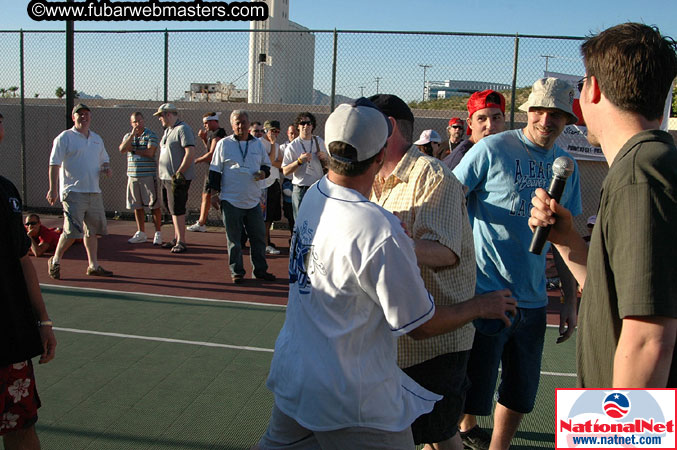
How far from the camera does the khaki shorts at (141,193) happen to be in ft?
34.2

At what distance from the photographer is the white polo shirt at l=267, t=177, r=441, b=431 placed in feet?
6.70

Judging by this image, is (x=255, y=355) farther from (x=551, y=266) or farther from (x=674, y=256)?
(x=551, y=266)

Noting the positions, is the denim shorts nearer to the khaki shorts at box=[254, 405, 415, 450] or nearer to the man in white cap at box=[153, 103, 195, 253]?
the khaki shorts at box=[254, 405, 415, 450]

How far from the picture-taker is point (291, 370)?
2.20m

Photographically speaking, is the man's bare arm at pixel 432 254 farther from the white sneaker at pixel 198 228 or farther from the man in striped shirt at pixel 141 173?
the white sneaker at pixel 198 228

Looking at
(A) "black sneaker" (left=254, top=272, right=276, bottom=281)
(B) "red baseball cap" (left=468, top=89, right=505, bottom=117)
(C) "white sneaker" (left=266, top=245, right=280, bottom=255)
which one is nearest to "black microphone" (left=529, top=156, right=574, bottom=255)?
(B) "red baseball cap" (left=468, top=89, right=505, bottom=117)

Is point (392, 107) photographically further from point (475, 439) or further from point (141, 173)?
point (141, 173)

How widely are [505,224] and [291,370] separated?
1.83 m

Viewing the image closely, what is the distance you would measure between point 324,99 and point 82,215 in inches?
234

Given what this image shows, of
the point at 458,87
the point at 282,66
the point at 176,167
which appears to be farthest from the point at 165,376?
the point at 282,66

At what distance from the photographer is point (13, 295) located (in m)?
2.97

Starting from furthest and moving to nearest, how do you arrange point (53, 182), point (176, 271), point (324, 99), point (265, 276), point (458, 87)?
point (324, 99)
point (458, 87)
point (176, 271)
point (265, 276)
point (53, 182)

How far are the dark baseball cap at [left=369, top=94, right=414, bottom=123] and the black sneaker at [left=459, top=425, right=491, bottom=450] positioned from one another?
2.24 meters

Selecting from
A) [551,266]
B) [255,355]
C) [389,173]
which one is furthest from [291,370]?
[551,266]
